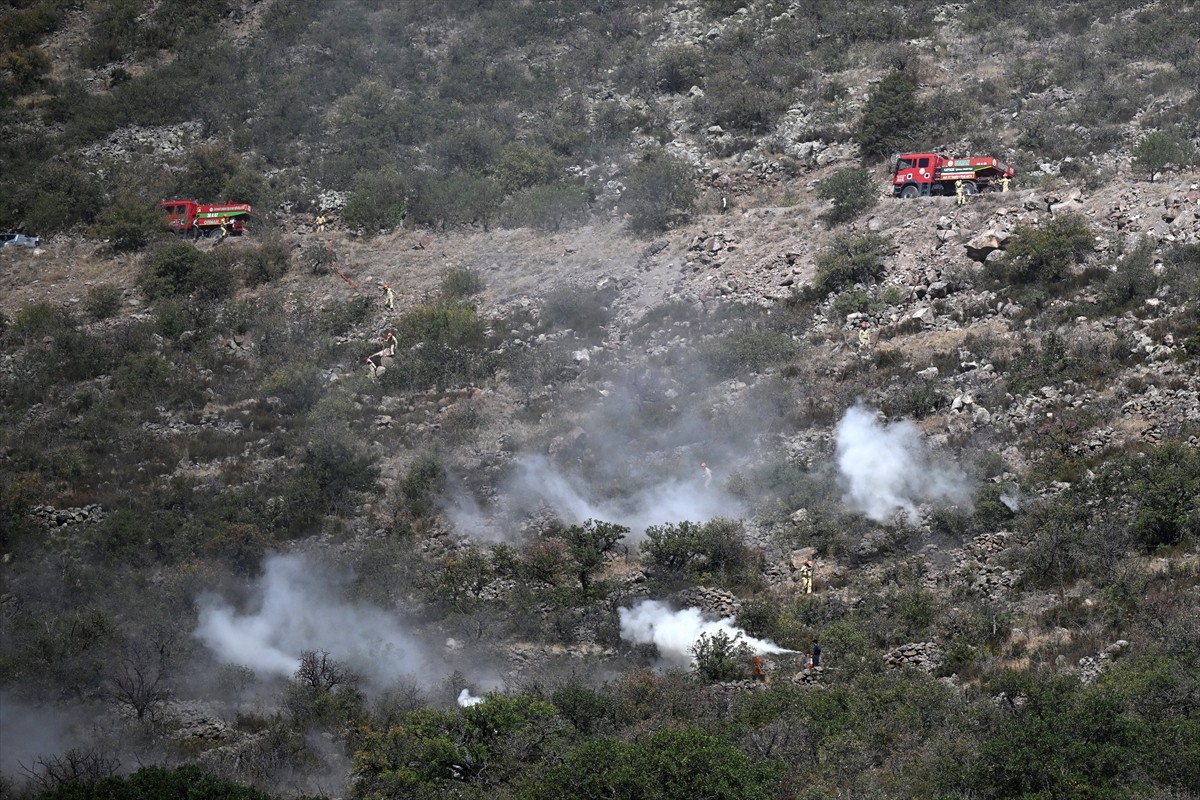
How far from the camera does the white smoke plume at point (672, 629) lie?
2419cm

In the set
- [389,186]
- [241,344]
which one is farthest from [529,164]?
[241,344]

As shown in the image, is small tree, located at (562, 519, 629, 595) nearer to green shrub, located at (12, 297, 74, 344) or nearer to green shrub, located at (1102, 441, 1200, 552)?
green shrub, located at (1102, 441, 1200, 552)

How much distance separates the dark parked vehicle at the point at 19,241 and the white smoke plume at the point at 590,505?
63.4 ft

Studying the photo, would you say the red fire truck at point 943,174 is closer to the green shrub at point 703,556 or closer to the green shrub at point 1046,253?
the green shrub at point 1046,253

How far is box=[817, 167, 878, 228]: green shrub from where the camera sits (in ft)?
117

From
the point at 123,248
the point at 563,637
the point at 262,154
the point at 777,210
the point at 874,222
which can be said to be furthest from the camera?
the point at 262,154

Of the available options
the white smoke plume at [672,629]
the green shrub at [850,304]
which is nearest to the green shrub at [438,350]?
the green shrub at [850,304]

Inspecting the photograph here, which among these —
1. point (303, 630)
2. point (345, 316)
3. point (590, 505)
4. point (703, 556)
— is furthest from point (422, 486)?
point (345, 316)

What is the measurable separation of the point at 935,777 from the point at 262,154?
1294 inches

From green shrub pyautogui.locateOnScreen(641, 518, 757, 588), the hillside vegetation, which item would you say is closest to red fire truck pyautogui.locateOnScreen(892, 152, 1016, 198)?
the hillside vegetation

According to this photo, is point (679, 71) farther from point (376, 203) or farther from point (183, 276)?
point (183, 276)

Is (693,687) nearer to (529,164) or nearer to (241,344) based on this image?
(241,344)

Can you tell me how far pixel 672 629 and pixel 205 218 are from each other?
920 inches

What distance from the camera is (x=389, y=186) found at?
4222 cm
